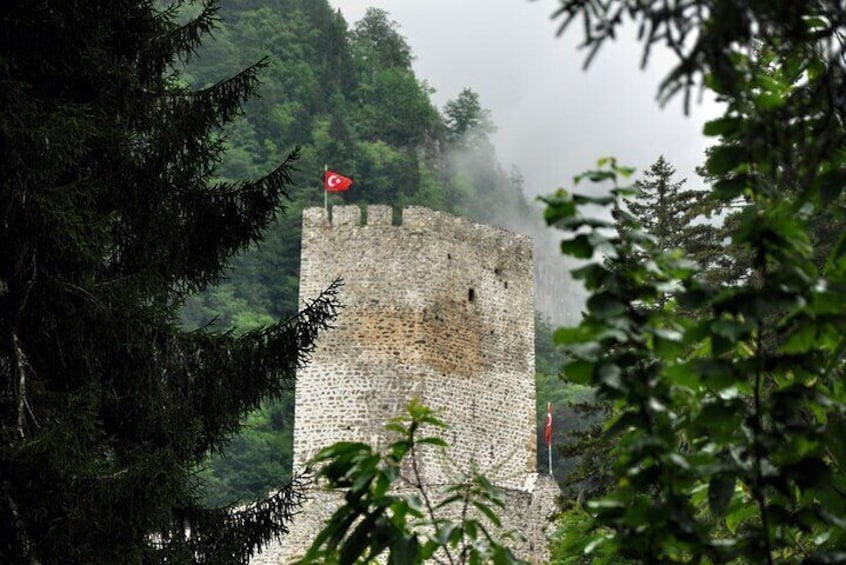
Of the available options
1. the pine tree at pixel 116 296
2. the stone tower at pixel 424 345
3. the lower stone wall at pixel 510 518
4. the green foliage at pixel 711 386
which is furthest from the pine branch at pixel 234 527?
the stone tower at pixel 424 345

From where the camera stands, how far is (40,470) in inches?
268

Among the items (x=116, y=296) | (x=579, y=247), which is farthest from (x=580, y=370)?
(x=116, y=296)

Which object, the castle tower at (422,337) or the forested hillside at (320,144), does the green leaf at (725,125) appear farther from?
the forested hillside at (320,144)

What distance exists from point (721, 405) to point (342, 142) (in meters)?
51.9

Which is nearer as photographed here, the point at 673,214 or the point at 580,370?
the point at 580,370

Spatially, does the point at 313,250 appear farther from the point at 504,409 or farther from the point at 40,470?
the point at 40,470

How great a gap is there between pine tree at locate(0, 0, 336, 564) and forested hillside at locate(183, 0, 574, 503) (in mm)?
26876

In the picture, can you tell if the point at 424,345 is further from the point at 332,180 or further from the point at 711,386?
the point at 711,386

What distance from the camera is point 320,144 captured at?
177ft

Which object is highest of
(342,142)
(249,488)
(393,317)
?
(342,142)

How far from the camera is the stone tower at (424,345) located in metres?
21.9

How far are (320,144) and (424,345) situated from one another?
32.5m

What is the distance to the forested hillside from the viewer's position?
44594 millimetres

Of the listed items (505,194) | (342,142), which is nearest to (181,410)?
(342,142)
